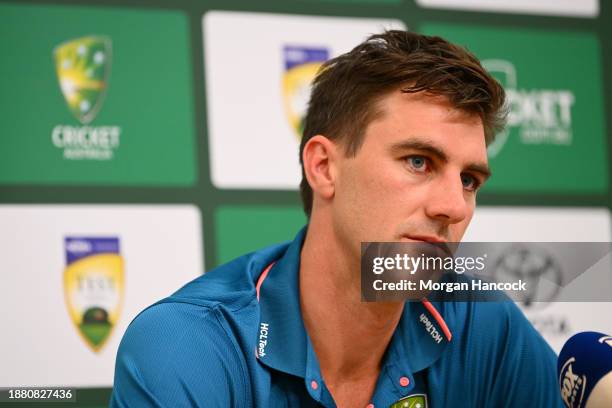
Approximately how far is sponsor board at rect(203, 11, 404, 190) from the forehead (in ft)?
2.27

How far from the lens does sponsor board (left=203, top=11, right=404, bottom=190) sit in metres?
2.37

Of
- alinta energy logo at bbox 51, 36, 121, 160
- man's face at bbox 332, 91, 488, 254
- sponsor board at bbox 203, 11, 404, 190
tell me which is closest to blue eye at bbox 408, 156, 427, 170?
man's face at bbox 332, 91, 488, 254

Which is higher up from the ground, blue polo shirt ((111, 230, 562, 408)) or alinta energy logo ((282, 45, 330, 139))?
alinta energy logo ((282, 45, 330, 139))

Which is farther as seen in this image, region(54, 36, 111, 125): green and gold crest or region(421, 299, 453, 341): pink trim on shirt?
region(54, 36, 111, 125): green and gold crest

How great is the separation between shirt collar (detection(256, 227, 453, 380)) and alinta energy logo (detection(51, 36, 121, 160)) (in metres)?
0.62

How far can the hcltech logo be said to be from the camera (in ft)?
7.22

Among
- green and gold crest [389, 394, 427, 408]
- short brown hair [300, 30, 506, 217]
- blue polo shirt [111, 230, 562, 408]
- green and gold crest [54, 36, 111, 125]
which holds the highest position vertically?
green and gold crest [54, 36, 111, 125]

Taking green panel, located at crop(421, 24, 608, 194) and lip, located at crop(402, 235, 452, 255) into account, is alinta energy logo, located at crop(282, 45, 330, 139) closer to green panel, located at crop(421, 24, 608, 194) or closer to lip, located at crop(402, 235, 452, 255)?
green panel, located at crop(421, 24, 608, 194)

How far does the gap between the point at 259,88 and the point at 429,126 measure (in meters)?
0.84

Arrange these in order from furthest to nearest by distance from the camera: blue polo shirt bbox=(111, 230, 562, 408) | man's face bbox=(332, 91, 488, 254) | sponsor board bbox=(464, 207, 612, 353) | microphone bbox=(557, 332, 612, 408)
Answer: sponsor board bbox=(464, 207, 612, 353), man's face bbox=(332, 91, 488, 254), blue polo shirt bbox=(111, 230, 562, 408), microphone bbox=(557, 332, 612, 408)

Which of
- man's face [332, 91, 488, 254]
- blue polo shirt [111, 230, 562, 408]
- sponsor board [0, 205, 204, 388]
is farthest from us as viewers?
sponsor board [0, 205, 204, 388]

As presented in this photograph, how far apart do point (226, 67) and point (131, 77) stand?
8.9 inches

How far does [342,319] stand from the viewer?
175 centimetres

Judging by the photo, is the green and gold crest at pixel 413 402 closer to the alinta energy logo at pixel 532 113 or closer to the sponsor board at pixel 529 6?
the alinta energy logo at pixel 532 113
